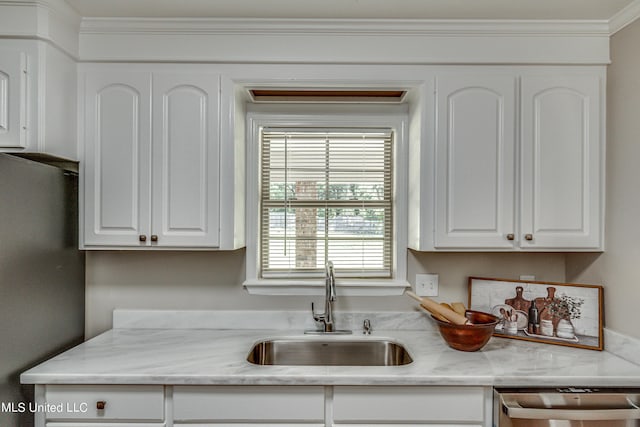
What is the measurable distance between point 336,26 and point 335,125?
1.67 feet

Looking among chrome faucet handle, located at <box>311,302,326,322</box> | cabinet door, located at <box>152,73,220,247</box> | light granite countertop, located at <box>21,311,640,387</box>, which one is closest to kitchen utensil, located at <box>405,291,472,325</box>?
light granite countertop, located at <box>21,311,640,387</box>

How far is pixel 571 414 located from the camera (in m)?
1.50

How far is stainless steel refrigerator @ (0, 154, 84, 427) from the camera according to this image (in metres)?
1.50

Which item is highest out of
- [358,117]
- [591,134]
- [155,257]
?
[358,117]

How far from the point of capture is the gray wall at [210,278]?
2.19m

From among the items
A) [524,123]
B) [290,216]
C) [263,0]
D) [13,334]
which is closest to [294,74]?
[263,0]

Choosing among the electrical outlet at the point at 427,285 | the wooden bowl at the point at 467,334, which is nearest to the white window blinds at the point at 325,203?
the electrical outlet at the point at 427,285

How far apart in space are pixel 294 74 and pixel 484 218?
109 centimetres

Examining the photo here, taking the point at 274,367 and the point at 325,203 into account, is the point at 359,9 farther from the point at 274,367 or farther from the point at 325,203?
the point at 274,367

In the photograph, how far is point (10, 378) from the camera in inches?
59.6

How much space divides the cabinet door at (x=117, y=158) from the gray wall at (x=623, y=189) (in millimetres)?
2085

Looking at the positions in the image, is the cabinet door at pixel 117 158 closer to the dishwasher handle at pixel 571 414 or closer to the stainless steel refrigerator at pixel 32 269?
the stainless steel refrigerator at pixel 32 269

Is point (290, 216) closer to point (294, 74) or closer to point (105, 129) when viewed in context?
point (294, 74)

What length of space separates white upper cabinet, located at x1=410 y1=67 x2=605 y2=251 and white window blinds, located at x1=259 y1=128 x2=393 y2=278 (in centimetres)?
44
